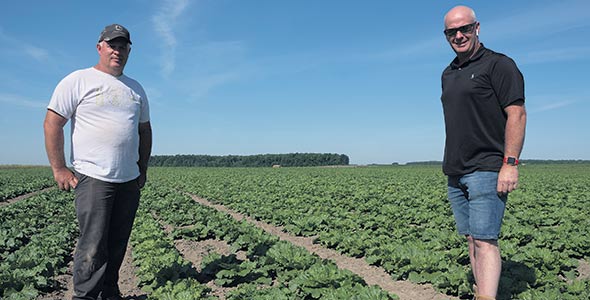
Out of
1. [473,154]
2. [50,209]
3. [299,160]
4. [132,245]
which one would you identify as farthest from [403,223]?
[299,160]

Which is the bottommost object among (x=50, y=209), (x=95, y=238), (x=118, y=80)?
(x=50, y=209)

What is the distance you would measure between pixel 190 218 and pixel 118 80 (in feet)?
23.6

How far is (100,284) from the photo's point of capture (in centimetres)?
402

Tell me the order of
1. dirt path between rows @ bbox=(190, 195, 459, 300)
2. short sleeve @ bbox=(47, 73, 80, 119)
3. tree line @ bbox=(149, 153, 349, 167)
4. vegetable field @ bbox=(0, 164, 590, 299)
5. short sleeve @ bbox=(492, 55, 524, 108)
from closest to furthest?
1. short sleeve @ bbox=(492, 55, 524, 108)
2. short sleeve @ bbox=(47, 73, 80, 119)
3. vegetable field @ bbox=(0, 164, 590, 299)
4. dirt path between rows @ bbox=(190, 195, 459, 300)
5. tree line @ bbox=(149, 153, 349, 167)

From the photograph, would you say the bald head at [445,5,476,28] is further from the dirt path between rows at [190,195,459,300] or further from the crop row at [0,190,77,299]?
the crop row at [0,190,77,299]

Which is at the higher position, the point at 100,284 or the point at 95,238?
the point at 95,238

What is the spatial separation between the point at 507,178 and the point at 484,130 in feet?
1.39

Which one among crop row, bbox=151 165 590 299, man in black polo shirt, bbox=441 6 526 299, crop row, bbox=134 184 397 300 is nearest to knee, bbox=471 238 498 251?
man in black polo shirt, bbox=441 6 526 299

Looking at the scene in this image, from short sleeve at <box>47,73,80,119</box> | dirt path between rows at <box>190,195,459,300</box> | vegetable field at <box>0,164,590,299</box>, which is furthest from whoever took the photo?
dirt path between rows at <box>190,195,459,300</box>

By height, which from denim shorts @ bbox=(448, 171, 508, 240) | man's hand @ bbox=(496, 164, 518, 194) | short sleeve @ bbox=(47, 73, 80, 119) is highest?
short sleeve @ bbox=(47, 73, 80, 119)

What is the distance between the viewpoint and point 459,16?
343 cm

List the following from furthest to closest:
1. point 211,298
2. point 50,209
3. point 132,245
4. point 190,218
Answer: point 50,209
point 190,218
point 132,245
point 211,298

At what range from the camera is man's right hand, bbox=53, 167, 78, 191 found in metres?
3.88

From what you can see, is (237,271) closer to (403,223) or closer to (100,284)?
(100,284)
